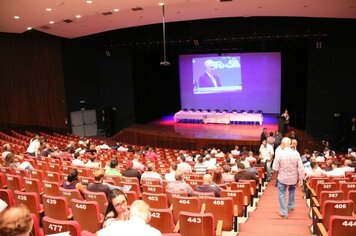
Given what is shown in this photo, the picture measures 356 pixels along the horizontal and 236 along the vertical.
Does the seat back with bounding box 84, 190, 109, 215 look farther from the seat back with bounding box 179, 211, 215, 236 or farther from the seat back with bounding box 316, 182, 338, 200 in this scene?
the seat back with bounding box 316, 182, 338, 200

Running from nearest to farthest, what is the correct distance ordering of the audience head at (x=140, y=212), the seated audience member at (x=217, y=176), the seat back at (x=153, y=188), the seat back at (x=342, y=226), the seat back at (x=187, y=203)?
1. the audience head at (x=140, y=212)
2. the seat back at (x=342, y=226)
3. the seat back at (x=187, y=203)
4. the seat back at (x=153, y=188)
5. the seated audience member at (x=217, y=176)

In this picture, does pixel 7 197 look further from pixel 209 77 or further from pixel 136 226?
pixel 209 77

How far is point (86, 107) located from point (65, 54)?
11.9ft

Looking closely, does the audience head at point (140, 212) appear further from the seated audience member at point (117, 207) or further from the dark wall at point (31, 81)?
the dark wall at point (31, 81)

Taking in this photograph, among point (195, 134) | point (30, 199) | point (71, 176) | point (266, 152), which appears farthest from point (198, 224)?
point (195, 134)

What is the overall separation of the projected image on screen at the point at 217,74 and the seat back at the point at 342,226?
21.9m

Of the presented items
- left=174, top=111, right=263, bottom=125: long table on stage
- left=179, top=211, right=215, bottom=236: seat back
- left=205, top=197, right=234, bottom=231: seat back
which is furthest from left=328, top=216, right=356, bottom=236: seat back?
left=174, top=111, right=263, bottom=125: long table on stage

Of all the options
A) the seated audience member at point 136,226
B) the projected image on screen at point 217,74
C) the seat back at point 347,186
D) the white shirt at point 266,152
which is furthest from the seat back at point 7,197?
the projected image on screen at point 217,74

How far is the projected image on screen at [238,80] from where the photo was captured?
83.9 feet

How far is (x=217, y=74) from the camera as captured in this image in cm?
2597

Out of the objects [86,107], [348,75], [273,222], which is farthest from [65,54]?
[273,222]

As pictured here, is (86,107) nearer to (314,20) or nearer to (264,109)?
(264,109)

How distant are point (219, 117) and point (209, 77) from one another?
10.9 feet

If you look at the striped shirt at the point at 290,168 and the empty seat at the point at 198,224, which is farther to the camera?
the striped shirt at the point at 290,168
